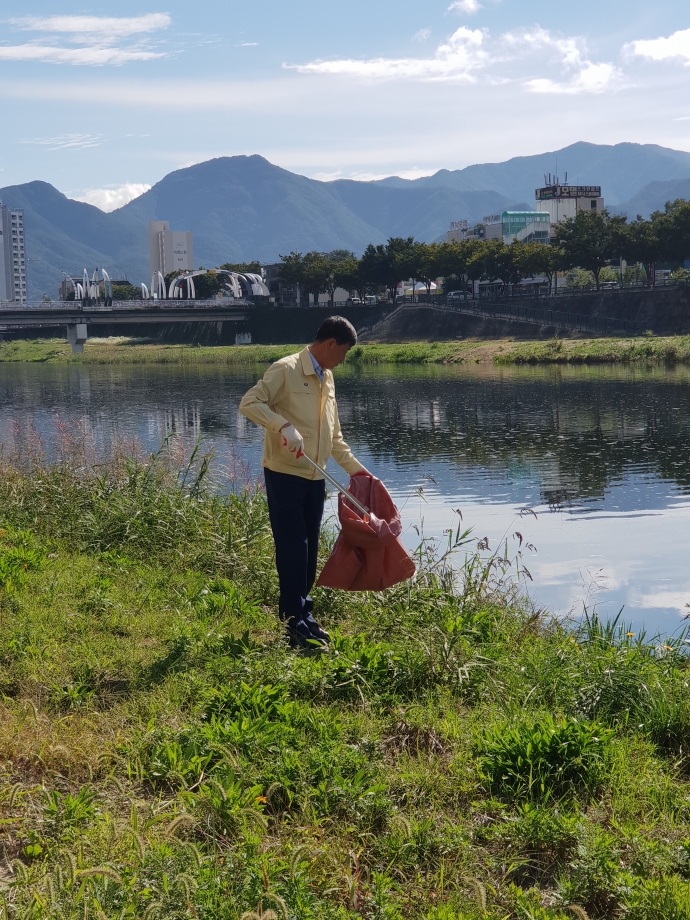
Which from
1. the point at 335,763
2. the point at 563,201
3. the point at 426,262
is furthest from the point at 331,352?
the point at 563,201

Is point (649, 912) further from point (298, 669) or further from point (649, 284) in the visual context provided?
point (649, 284)

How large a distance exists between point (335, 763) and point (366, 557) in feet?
6.07

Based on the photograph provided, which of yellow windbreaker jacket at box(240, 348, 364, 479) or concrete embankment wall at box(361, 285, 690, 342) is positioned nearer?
yellow windbreaker jacket at box(240, 348, 364, 479)

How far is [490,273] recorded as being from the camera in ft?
284

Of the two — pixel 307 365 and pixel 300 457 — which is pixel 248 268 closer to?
pixel 307 365

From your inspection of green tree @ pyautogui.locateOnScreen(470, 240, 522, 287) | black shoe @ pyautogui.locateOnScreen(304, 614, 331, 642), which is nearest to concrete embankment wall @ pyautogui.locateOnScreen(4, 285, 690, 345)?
green tree @ pyautogui.locateOnScreen(470, 240, 522, 287)

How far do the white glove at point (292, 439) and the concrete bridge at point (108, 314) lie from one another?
78642 millimetres

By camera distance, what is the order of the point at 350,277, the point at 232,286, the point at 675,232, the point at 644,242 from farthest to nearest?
the point at 232,286, the point at 350,277, the point at 644,242, the point at 675,232

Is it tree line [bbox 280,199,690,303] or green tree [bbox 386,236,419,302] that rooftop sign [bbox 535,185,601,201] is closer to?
tree line [bbox 280,199,690,303]

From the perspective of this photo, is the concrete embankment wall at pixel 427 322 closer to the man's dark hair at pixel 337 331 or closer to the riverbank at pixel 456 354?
the riverbank at pixel 456 354

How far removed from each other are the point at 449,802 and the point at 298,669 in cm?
129

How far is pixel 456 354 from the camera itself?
184 feet

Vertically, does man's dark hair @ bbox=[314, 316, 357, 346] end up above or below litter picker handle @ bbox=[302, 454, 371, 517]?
above

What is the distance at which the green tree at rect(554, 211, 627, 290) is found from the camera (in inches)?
2864
